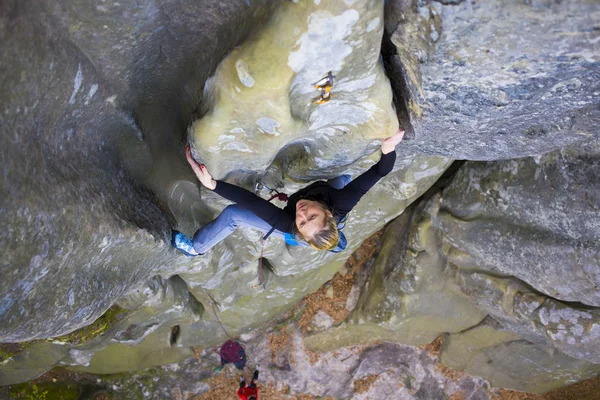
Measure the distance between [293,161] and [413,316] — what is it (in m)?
4.62

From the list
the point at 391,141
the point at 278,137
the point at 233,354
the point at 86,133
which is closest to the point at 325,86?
the point at 278,137

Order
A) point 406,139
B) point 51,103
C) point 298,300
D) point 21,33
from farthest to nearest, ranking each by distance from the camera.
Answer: point 298,300 → point 406,139 → point 51,103 → point 21,33

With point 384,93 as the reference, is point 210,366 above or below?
below

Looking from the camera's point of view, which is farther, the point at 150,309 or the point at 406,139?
the point at 150,309

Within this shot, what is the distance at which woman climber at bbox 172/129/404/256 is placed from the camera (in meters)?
3.44

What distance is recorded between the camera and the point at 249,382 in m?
9.13

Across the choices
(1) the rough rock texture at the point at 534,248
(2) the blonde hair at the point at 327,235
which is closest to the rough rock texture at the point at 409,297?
(1) the rough rock texture at the point at 534,248

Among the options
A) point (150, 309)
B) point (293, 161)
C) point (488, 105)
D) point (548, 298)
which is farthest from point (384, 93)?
→ point (150, 309)

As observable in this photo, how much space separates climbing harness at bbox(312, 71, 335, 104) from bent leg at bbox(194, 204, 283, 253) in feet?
5.78

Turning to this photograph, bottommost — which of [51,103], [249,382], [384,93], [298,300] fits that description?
[249,382]

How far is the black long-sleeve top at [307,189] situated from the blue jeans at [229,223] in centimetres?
43

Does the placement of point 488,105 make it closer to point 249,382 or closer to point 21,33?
point 21,33

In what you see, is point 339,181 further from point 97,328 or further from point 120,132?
point 97,328

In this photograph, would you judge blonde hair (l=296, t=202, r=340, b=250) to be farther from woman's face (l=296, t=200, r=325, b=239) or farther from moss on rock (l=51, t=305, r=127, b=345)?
moss on rock (l=51, t=305, r=127, b=345)
